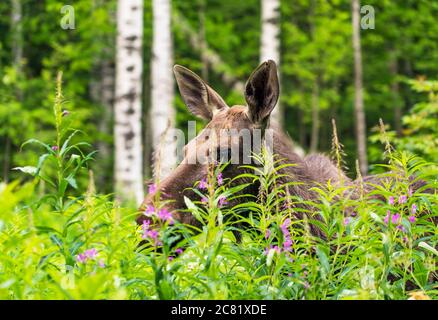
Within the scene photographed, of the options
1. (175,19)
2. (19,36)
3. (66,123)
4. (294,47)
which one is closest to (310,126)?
(294,47)

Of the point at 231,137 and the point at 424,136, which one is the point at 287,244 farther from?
→ the point at 424,136

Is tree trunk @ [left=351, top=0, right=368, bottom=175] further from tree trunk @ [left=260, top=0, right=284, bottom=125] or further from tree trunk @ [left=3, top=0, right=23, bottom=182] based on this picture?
tree trunk @ [left=3, top=0, right=23, bottom=182]

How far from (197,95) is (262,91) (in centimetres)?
102

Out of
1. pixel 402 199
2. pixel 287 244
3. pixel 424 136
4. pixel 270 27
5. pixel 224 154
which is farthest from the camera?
pixel 270 27

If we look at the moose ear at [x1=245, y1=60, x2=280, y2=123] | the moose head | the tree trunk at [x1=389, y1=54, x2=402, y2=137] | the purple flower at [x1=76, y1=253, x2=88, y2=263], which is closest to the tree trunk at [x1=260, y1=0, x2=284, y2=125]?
the moose head

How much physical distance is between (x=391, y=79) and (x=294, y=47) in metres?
4.10

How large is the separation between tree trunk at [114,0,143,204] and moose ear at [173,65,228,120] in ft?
24.9

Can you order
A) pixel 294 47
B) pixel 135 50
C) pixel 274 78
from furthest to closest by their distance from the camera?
pixel 294 47
pixel 135 50
pixel 274 78

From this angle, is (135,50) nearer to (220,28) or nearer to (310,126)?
(220,28)

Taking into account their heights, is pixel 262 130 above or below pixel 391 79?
below

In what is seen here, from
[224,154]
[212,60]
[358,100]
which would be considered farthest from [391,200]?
[212,60]

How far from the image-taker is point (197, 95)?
6512 millimetres

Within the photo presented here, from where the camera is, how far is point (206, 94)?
6.42 meters

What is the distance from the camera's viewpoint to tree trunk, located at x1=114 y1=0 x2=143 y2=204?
14023mm
